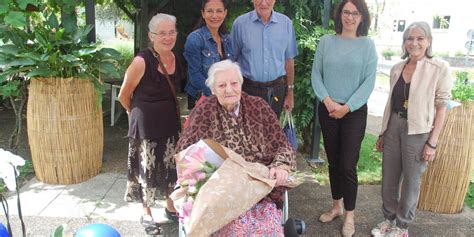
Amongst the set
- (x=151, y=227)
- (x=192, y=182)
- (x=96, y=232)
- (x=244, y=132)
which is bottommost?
(x=151, y=227)

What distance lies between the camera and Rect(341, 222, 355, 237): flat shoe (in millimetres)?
3019

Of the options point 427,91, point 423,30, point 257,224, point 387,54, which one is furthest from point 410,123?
point 387,54

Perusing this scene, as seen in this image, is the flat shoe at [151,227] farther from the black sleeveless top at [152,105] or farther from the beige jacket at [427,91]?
the beige jacket at [427,91]

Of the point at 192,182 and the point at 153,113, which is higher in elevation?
the point at 153,113

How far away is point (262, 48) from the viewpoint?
302 centimetres

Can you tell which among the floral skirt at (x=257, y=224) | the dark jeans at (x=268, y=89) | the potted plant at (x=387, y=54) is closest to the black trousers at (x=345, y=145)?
the dark jeans at (x=268, y=89)

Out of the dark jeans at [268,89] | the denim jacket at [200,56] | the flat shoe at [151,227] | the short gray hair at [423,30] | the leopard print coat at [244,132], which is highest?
the short gray hair at [423,30]

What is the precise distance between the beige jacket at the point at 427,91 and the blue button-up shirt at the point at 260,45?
959 mm

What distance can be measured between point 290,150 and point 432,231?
1.61 meters

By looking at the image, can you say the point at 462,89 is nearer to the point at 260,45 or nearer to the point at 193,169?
the point at 260,45

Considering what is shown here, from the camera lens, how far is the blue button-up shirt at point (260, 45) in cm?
302

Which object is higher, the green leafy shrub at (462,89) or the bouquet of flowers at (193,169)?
the green leafy shrub at (462,89)

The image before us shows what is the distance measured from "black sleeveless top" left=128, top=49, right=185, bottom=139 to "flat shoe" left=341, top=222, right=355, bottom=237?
4.85ft

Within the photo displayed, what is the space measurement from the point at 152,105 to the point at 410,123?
1746 millimetres
